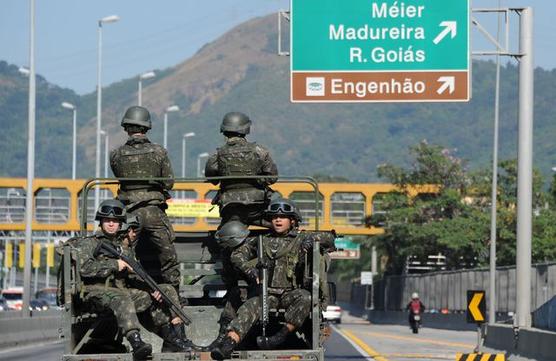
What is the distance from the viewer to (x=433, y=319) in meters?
64.8

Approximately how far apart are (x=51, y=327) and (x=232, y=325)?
92.0 feet

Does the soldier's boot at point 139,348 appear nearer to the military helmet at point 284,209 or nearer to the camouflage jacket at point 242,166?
the military helmet at point 284,209

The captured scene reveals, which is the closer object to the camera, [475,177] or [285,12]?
[285,12]

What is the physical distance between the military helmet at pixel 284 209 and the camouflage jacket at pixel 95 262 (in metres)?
1.49

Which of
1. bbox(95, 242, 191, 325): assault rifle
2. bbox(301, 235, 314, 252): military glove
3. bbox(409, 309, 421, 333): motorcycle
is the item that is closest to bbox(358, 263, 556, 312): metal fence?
bbox(409, 309, 421, 333): motorcycle

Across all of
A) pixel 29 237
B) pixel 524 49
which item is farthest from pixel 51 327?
pixel 524 49

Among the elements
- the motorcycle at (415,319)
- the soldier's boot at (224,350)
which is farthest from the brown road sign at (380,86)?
the motorcycle at (415,319)

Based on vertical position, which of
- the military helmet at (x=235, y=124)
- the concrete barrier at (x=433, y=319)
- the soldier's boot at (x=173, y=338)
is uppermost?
the military helmet at (x=235, y=124)

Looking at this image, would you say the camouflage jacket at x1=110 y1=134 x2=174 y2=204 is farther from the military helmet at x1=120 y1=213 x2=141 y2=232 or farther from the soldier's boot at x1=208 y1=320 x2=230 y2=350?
the soldier's boot at x1=208 y1=320 x2=230 y2=350

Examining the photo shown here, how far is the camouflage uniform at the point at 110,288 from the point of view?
47.2 ft

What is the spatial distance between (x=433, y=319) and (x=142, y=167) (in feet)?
161

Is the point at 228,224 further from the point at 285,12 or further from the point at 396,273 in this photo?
the point at 396,273

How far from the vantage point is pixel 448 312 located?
206 ft

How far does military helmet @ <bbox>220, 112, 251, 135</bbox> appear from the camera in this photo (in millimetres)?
16891
